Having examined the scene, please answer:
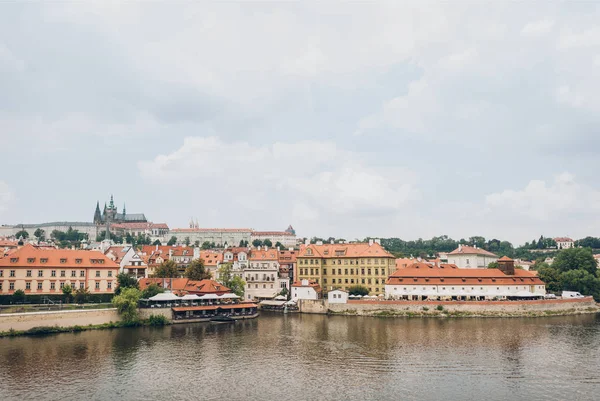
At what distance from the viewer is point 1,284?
66312 millimetres

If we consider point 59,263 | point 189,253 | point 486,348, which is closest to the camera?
point 486,348

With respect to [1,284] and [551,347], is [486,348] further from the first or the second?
[1,284]

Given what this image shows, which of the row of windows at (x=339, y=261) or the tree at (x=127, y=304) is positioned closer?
the tree at (x=127, y=304)

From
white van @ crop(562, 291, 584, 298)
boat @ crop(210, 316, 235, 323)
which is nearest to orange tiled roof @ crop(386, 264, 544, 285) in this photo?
white van @ crop(562, 291, 584, 298)

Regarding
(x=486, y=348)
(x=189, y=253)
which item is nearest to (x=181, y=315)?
(x=486, y=348)

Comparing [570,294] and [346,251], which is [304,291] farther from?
[570,294]

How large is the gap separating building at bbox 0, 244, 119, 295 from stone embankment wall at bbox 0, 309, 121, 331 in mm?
11900

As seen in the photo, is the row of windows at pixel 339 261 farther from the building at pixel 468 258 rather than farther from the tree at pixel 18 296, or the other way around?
the tree at pixel 18 296

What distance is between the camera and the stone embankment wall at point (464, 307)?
75062mm

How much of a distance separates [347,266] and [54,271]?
51.9m

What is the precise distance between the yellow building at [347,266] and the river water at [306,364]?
1223 inches

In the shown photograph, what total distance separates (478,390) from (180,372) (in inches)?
906

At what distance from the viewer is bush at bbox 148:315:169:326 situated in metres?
64.7

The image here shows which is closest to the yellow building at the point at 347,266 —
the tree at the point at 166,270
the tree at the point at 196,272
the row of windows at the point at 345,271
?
the row of windows at the point at 345,271
